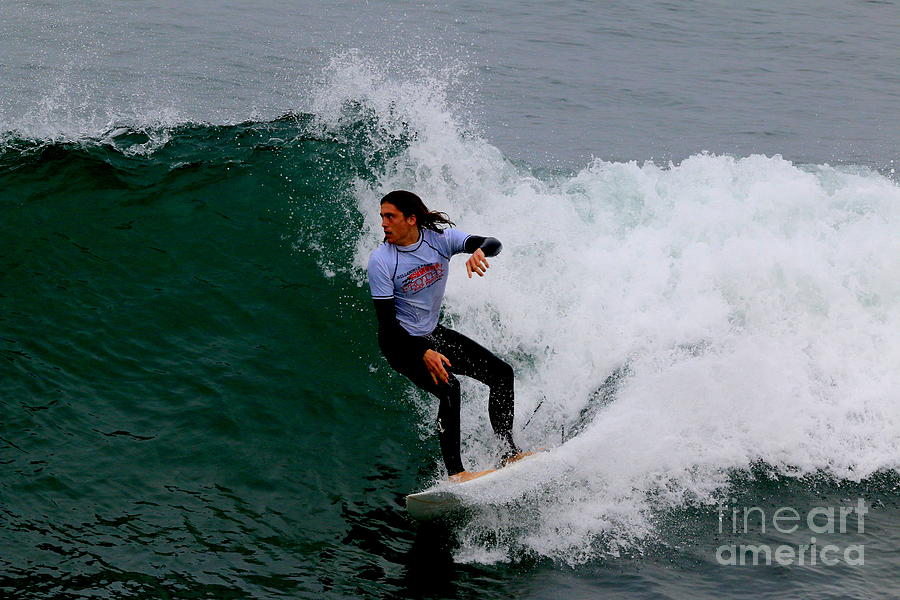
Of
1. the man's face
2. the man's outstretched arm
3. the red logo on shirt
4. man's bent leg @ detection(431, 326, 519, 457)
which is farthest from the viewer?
man's bent leg @ detection(431, 326, 519, 457)

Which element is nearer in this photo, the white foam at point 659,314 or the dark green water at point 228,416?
the dark green water at point 228,416

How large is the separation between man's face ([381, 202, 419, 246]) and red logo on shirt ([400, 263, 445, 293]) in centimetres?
20

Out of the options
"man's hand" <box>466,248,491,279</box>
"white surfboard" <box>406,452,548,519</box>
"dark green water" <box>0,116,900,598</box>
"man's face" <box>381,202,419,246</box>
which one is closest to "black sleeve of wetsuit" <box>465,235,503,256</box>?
"man's hand" <box>466,248,491,279</box>

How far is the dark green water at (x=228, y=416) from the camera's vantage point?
5.58 metres

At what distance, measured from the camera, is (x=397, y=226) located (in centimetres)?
588

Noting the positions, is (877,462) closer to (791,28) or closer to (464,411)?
(464,411)

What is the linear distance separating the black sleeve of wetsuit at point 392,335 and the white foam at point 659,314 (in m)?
1.24

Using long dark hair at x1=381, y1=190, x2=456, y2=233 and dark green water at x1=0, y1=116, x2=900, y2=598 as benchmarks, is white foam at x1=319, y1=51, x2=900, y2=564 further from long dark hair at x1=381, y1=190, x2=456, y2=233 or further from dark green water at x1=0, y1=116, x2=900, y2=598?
long dark hair at x1=381, y1=190, x2=456, y2=233

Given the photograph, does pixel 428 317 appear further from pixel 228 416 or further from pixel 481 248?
pixel 228 416

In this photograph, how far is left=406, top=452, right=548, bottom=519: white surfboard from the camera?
5906 millimetres

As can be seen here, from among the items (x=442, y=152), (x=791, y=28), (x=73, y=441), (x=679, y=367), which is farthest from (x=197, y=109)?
(x=791, y=28)

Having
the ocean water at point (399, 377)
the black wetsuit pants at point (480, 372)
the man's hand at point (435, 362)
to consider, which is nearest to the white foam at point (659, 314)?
the ocean water at point (399, 377)

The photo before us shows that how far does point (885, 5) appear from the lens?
27.6 m

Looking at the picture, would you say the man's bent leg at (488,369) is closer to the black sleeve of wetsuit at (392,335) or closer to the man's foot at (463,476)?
the black sleeve of wetsuit at (392,335)
